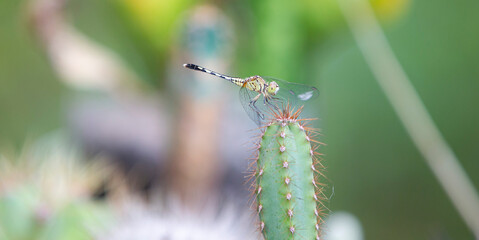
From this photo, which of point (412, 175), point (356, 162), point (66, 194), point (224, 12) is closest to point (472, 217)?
point (66, 194)

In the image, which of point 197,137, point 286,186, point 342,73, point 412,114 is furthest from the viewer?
point 342,73

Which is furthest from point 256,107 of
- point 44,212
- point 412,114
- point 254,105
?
point 412,114

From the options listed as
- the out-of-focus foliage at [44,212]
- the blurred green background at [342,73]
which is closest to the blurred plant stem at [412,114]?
the blurred green background at [342,73]

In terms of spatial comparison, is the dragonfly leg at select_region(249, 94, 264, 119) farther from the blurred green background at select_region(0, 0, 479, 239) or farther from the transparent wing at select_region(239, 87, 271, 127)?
the blurred green background at select_region(0, 0, 479, 239)

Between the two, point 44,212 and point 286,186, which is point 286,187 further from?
point 44,212

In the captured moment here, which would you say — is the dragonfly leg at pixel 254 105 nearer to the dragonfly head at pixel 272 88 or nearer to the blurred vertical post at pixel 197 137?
the dragonfly head at pixel 272 88

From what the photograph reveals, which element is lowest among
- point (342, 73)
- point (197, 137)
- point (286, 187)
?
point (286, 187)

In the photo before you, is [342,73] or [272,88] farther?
[342,73]
